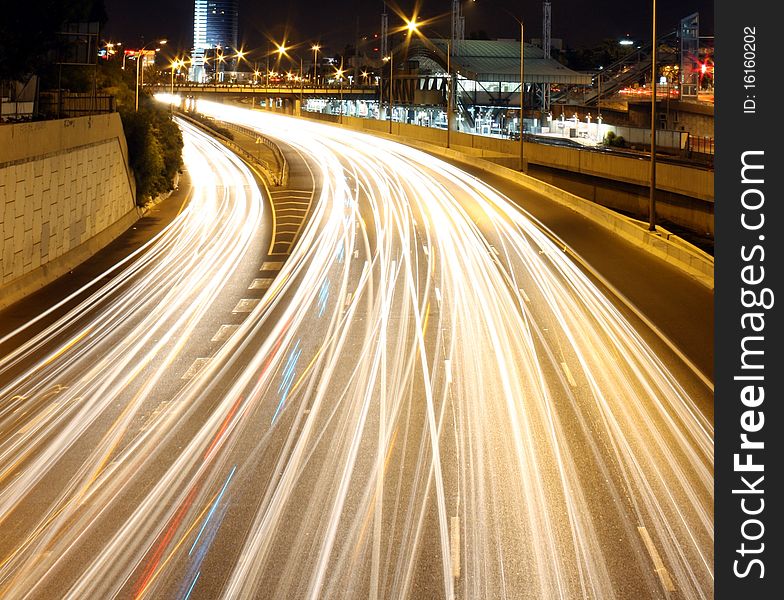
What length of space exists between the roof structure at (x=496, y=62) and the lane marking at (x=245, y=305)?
104650mm

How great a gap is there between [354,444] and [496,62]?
13285 centimetres

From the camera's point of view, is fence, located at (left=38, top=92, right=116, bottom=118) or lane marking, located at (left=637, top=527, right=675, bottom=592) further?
fence, located at (left=38, top=92, right=116, bottom=118)

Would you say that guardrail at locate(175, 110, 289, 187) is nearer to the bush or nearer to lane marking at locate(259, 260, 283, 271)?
the bush

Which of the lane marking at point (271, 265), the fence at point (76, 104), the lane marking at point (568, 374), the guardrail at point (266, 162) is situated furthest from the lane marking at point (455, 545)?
the guardrail at point (266, 162)

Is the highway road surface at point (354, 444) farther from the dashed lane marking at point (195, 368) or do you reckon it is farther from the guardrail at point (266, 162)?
the guardrail at point (266, 162)

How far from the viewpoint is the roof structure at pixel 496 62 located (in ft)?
427

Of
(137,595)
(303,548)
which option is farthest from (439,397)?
(137,595)

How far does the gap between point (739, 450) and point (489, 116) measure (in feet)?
367

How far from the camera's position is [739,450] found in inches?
437

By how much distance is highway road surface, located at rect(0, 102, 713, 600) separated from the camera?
9633 mm

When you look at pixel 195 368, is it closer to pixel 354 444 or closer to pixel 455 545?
pixel 354 444

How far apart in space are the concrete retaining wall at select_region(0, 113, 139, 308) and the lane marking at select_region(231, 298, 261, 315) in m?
5.55

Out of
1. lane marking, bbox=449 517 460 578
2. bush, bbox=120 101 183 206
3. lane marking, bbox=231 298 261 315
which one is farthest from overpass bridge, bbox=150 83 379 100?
lane marking, bbox=449 517 460 578

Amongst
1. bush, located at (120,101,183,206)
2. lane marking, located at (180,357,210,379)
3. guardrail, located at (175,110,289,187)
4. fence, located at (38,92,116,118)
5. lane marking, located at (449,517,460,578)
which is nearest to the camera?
lane marking, located at (449,517,460,578)
